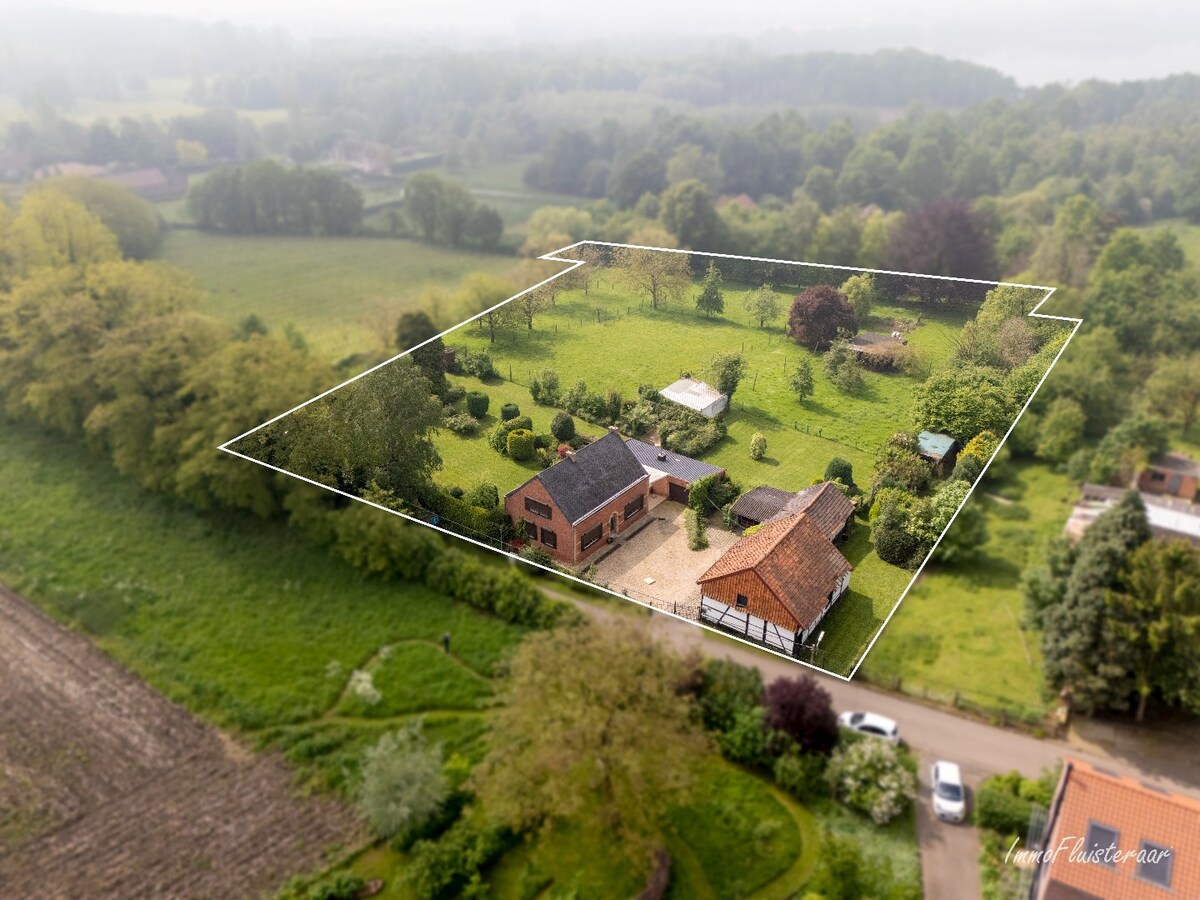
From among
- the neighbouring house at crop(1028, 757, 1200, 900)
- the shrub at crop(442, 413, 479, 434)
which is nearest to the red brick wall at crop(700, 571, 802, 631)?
the shrub at crop(442, 413, 479, 434)

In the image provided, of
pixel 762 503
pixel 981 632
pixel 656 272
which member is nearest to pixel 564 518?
pixel 762 503

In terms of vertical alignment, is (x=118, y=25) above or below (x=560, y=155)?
above

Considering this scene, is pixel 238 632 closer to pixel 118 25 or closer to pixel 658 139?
pixel 658 139

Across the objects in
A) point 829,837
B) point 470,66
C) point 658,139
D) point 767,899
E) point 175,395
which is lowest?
point 767,899

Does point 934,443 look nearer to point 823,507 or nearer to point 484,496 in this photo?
point 823,507

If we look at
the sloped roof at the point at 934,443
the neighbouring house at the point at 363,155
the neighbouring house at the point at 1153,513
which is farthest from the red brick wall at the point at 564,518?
the neighbouring house at the point at 363,155

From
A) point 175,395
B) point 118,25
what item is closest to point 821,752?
point 175,395

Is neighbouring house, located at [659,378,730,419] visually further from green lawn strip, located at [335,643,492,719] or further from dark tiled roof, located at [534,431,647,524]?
green lawn strip, located at [335,643,492,719]

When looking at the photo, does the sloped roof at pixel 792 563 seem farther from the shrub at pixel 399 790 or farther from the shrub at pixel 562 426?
the shrub at pixel 399 790
